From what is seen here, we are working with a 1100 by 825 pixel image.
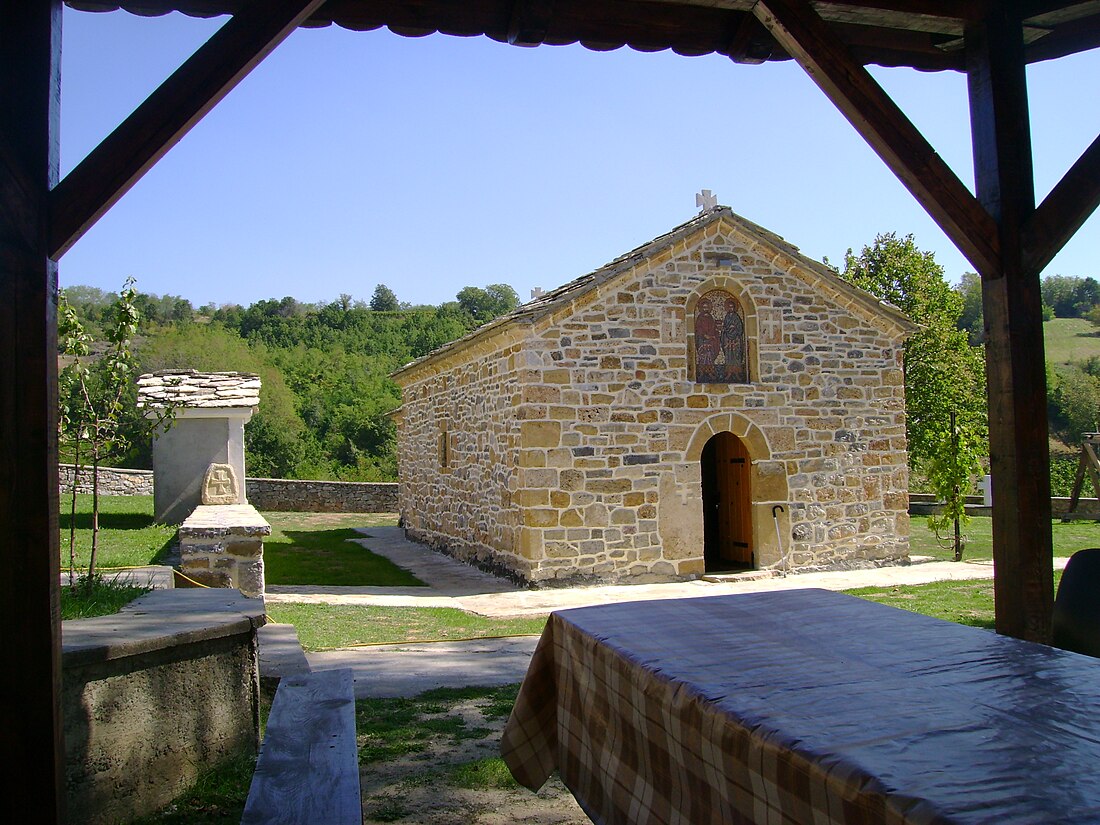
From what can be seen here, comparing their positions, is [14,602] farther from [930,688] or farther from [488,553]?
[488,553]

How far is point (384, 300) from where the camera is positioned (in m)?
63.5

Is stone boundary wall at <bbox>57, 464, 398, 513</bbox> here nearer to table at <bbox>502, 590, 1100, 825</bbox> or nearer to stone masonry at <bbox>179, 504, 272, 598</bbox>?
stone masonry at <bbox>179, 504, 272, 598</bbox>

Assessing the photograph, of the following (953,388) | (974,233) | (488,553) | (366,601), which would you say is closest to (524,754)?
(974,233)

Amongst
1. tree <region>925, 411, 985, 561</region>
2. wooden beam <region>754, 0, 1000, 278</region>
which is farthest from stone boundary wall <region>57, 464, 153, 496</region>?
wooden beam <region>754, 0, 1000, 278</region>

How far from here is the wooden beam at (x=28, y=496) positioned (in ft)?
8.43

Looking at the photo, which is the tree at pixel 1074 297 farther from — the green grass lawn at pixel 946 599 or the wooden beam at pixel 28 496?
the wooden beam at pixel 28 496

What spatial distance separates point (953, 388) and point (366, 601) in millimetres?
17351

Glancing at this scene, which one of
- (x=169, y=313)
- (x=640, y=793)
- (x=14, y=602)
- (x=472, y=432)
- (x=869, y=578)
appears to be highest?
Result: (x=169, y=313)

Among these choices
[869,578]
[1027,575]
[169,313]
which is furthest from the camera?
[169,313]

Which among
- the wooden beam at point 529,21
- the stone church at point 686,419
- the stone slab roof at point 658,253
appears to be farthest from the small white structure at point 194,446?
the wooden beam at point 529,21

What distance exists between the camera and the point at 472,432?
1295cm

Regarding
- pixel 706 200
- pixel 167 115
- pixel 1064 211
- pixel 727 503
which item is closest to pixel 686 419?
pixel 727 503

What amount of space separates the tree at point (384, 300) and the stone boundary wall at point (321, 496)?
39.4 m

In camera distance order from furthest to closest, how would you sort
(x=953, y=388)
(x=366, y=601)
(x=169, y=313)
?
(x=169, y=313), (x=953, y=388), (x=366, y=601)
